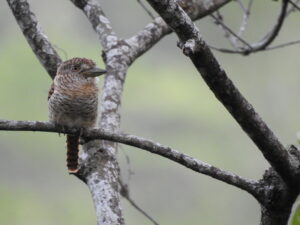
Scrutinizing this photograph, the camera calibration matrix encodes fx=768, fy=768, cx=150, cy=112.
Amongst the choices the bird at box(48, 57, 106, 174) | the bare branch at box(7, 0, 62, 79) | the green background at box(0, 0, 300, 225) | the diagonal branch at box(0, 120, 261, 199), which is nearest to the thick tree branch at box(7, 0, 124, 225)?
the bare branch at box(7, 0, 62, 79)

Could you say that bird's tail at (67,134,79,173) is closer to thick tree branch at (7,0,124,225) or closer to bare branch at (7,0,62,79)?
thick tree branch at (7,0,124,225)

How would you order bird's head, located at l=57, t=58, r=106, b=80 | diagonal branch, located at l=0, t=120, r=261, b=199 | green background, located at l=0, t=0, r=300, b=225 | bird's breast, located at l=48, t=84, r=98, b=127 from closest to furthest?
diagonal branch, located at l=0, t=120, r=261, b=199
bird's breast, located at l=48, t=84, r=98, b=127
bird's head, located at l=57, t=58, r=106, b=80
green background, located at l=0, t=0, r=300, b=225

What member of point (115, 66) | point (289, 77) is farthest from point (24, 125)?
point (289, 77)

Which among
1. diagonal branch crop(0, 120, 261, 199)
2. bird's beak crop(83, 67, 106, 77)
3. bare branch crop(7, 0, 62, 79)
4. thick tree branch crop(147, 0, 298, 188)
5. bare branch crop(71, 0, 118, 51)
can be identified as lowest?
diagonal branch crop(0, 120, 261, 199)

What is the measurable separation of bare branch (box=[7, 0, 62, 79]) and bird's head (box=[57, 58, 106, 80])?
4.7 inches

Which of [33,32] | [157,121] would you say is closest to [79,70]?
[33,32]

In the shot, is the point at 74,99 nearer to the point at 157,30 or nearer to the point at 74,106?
the point at 74,106

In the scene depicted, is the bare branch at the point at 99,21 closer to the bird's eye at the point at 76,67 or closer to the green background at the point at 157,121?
the bird's eye at the point at 76,67

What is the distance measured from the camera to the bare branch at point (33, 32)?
4605 millimetres

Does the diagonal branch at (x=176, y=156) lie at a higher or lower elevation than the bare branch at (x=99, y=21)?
lower

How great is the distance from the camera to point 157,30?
508 centimetres

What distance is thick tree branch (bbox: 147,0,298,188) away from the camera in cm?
280

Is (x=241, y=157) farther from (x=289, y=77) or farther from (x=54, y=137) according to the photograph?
(x=54, y=137)

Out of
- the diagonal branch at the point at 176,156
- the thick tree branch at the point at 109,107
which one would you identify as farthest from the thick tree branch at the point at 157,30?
the diagonal branch at the point at 176,156
